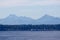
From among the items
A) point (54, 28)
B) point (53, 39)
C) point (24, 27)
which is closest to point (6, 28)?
point (24, 27)

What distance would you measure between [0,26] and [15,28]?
156 centimetres

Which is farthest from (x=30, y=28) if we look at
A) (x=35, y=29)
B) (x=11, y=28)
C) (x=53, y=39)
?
(x=53, y=39)

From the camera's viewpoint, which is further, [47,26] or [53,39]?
[47,26]

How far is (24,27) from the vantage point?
2102 centimetres

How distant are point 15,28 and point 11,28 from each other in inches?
16.3

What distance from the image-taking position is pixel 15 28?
21.0 metres

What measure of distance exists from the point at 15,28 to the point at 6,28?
935 mm

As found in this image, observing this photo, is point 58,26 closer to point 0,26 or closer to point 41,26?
point 41,26

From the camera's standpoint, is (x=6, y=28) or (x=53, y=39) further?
(x=6, y=28)

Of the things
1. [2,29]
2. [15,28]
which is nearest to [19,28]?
[15,28]

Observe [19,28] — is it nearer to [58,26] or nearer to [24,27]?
[24,27]

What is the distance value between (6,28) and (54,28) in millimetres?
4959

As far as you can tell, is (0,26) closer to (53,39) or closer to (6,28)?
(6,28)

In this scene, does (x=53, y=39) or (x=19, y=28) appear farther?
(x=19, y=28)
